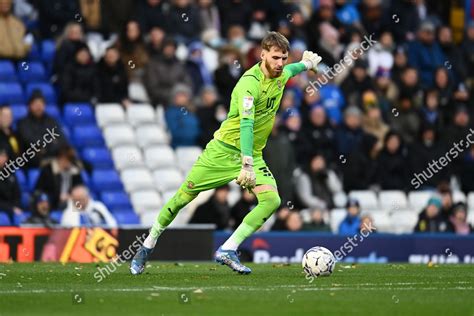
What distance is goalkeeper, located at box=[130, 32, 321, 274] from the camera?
594 inches

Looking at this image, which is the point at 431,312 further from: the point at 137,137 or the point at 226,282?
the point at 137,137

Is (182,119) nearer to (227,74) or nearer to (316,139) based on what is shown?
(227,74)

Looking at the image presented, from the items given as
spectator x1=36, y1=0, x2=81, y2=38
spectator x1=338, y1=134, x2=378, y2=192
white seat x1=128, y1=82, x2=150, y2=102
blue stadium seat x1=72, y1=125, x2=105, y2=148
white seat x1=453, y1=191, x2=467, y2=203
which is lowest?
white seat x1=453, y1=191, x2=467, y2=203

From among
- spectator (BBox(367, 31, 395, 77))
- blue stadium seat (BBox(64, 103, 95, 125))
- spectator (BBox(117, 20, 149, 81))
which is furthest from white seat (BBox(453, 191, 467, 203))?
blue stadium seat (BBox(64, 103, 95, 125))

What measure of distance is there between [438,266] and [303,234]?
502cm

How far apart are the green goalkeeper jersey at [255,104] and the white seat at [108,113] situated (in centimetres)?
941

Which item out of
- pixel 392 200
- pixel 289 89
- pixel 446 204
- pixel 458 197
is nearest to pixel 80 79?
pixel 289 89

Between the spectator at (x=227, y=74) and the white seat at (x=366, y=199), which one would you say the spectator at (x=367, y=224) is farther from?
the spectator at (x=227, y=74)

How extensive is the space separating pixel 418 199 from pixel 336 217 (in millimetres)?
2900

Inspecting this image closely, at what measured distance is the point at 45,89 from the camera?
24469mm

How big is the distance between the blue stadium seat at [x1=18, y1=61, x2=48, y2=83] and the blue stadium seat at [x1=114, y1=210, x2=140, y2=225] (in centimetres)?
299

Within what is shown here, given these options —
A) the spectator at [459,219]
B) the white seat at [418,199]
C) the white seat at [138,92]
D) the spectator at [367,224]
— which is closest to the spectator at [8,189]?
the white seat at [138,92]

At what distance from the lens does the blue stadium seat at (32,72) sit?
2441 cm

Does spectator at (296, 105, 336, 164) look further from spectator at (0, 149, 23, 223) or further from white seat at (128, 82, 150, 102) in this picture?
spectator at (0, 149, 23, 223)
